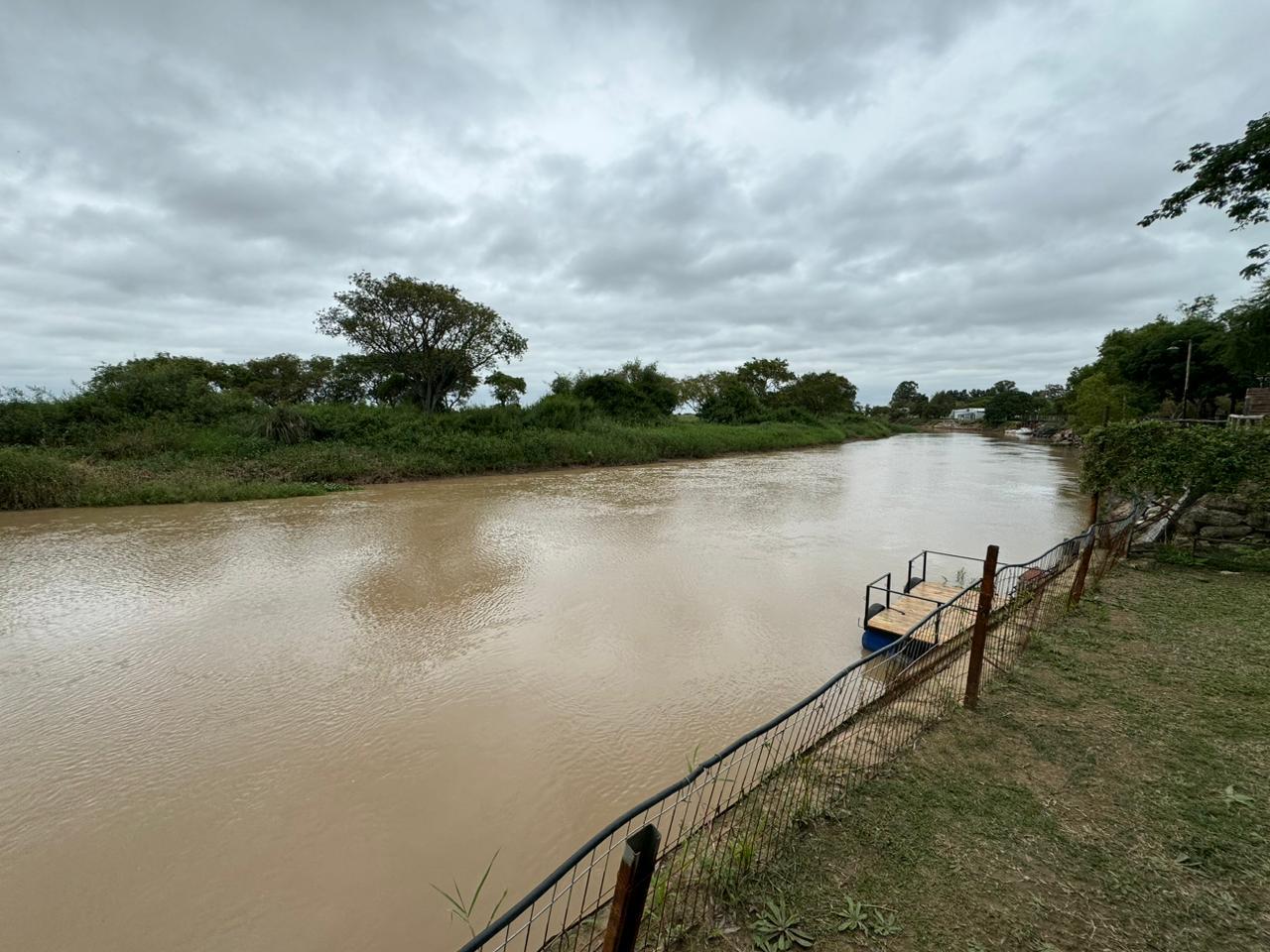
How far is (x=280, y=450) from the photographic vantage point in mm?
16938

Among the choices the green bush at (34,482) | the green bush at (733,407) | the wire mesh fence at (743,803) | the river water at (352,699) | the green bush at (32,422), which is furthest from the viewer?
the green bush at (733,407)

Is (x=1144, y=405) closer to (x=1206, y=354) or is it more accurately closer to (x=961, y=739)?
(x=1206, y=354)

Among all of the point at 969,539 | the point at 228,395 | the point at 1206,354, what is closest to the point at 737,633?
the point at 969,539

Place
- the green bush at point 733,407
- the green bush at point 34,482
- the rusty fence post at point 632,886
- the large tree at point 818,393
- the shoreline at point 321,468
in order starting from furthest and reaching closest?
1. the large tree at point 818,393
2. the green bush at point 733,407
3. the shoreline at point 321,468
4. the green bush at point 34,482
5. the rusty fence post at point 632,886

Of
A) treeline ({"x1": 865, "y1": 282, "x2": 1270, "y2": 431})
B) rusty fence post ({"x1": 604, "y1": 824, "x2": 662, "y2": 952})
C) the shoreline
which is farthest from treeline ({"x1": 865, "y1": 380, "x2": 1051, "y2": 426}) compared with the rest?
rusty fence post ({"x1": 604, "y1": 824, "x2": 662, "y2": 952})

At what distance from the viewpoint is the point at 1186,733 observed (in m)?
3.21

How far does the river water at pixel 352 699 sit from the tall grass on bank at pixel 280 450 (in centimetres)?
215

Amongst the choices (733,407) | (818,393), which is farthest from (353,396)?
(818,393)

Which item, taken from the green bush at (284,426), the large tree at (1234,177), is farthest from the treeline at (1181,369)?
the green bush at (284,426)

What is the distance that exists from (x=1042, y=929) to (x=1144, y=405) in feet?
117

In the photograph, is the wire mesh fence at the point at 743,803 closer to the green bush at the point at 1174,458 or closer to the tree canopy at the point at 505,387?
the green bush at the point at 1174,458

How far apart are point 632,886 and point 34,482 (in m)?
17.3

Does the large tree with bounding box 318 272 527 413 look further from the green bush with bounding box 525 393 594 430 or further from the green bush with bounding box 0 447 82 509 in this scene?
the green bush with bounding box 0 447 82 509

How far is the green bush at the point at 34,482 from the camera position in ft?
37.7
